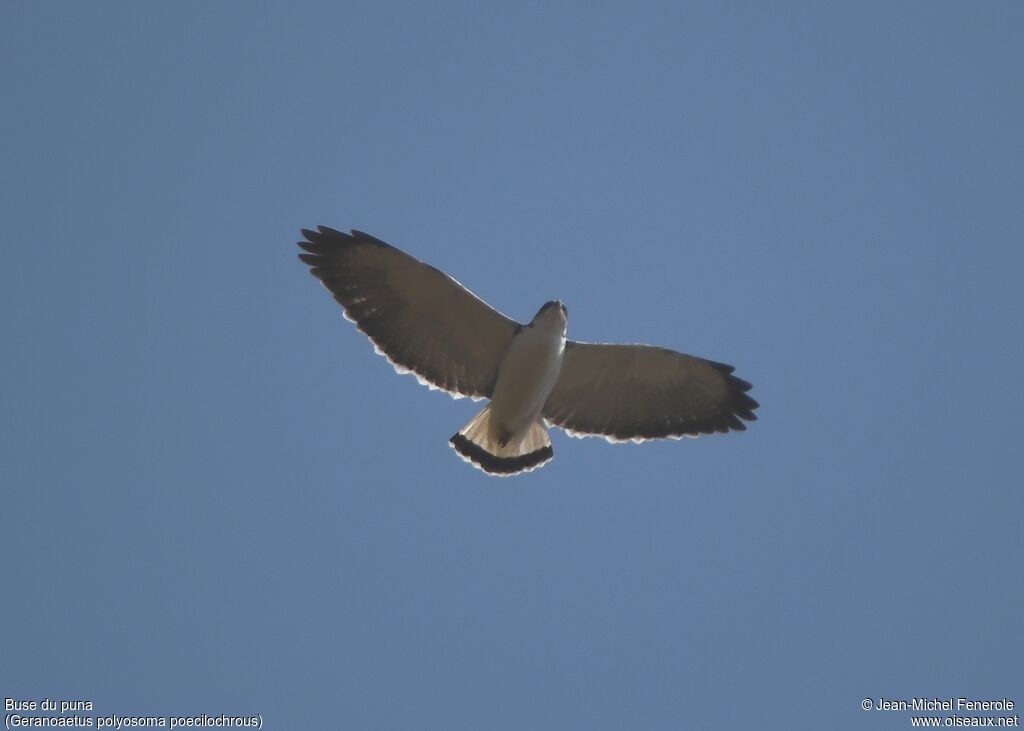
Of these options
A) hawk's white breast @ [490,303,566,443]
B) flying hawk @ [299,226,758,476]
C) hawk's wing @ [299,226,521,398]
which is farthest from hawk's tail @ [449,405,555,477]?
hawk's wing @ [299,226,521,398]

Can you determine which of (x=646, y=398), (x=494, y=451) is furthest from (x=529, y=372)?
(x=646, y=398)

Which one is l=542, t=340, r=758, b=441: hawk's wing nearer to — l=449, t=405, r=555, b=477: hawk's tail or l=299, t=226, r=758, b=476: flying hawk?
l=299, t=226, r=758, b=476: flying hawk

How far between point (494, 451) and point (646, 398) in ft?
5.45

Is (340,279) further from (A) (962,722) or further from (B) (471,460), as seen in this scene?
(A) (962,722)

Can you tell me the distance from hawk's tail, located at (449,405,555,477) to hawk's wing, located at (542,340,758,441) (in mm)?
401

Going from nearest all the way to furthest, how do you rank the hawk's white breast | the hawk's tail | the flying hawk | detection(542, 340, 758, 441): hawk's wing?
1. the hawk's white breast
2. the flying hawk
3. detection(542, 340, 758, 441): hawk's wing
4. the hawk's tail

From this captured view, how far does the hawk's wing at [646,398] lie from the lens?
40.7ft

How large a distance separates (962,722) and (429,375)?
694 cm

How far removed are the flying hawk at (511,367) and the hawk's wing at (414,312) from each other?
10 millimetres

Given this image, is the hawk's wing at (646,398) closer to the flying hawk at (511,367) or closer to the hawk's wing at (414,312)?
the flying hawk at (511,367)

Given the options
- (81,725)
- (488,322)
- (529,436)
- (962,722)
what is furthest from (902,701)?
(81,725)

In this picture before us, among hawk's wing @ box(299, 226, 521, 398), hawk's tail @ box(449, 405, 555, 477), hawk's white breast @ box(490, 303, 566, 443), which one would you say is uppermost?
hawk's wing @ box(299, 226, 521, 398)

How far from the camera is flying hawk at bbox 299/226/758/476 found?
39.4 ft

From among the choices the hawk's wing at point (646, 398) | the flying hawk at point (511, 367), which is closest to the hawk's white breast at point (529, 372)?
the flying hawk at point (511, 367)
